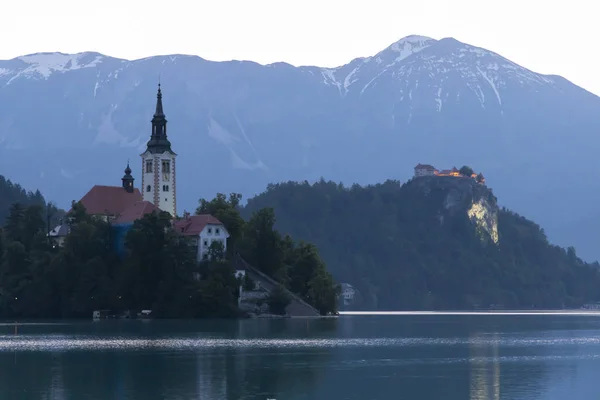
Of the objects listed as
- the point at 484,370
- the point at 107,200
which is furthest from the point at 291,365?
the point at 107,200

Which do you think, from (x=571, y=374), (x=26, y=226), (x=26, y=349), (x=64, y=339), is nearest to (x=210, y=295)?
(x=26, y=226)

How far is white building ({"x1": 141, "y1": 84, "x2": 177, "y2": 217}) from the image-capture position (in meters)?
186

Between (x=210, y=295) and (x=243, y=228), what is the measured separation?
72.4 feet

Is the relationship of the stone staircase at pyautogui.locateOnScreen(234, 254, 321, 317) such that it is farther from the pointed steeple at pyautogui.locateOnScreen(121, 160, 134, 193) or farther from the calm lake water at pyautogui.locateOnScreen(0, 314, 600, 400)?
the calm lake water at pyautogui.locateOnScreen(0, 314, 600, 400)

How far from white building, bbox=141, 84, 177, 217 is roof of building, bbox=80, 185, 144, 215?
2.56 m

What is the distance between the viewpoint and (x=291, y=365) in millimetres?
74750

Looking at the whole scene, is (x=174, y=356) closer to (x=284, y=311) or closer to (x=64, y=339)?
(x=64, y=339)

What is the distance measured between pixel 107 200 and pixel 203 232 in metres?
25.1

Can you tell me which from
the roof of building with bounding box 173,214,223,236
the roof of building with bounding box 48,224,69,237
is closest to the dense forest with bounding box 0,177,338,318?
the roof of building with bounding box 173,214,223,236

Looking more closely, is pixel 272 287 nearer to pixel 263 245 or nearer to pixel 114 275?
pixel 263 245

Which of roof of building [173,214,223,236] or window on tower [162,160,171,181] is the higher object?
window on tower [162,160,171,181]

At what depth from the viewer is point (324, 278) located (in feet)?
568

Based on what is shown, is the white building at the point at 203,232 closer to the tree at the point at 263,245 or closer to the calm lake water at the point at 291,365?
the tree at the point at 263,245

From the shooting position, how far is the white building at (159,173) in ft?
609
